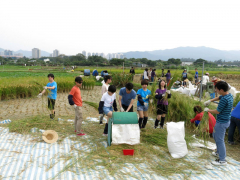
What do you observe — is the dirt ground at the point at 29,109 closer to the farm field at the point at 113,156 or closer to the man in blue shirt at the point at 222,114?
the farm field at the point at 113,156

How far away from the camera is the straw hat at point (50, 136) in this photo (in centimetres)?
351

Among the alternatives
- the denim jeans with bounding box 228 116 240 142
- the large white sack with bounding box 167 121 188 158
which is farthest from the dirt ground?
the denim jeans with bounding box 228 116 240 142

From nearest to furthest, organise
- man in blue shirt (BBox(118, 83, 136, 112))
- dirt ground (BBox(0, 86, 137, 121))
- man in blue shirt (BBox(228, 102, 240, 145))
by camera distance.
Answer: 1. man in blue shirt (BBox(228, 102, 240, 145))
2. man in blue shirt (BBox(118, 83, 136, 112))
3. dirt ground (BBox(0, 86, 137, 121))

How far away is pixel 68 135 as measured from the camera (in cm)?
394

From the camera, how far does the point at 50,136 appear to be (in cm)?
367

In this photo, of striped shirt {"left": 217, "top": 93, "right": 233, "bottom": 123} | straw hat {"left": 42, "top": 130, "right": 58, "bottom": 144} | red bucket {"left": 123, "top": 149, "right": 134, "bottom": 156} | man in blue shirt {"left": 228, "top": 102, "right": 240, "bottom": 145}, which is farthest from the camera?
man in blue shirt {"left": 228, "top": 102, "right": 240, "bottom": 145}

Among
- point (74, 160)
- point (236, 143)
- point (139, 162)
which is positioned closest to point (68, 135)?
point (74, 160)

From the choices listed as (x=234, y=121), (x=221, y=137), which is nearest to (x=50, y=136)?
(x=221, y=137)

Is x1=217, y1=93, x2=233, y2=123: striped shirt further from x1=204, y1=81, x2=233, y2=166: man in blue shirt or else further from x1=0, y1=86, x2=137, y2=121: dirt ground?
x1=0, y1=86, x2=137, y2=121: dirt ground

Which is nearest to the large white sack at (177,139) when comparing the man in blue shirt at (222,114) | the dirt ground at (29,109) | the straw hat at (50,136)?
the man in blue shirt at (222,114)

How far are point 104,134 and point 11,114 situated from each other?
3514mm

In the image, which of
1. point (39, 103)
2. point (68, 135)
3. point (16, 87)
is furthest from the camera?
point (16, 87)

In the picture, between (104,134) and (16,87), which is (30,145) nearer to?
(104,134)

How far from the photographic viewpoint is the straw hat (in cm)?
351
